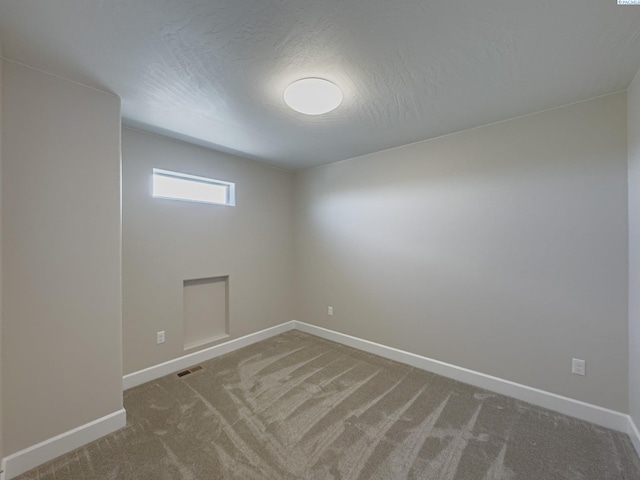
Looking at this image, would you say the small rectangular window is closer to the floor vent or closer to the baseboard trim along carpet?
the floor vent

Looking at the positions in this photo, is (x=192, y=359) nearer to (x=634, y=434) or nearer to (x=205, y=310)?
Result: (x=205, y=310)

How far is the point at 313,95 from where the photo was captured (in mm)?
1732

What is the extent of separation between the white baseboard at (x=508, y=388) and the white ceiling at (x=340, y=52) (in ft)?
7.64

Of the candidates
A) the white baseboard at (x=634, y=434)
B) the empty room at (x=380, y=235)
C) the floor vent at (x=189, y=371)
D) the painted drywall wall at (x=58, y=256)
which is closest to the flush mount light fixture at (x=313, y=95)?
the empty room at (x=380, y=235)

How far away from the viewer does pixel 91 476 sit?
4.98 feet

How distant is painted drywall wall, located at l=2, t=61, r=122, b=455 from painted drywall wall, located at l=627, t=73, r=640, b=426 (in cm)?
356

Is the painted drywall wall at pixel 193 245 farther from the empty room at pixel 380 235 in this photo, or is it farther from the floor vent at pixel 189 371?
the floor vent at pixel 189 371

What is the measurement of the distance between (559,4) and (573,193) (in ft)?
4.70

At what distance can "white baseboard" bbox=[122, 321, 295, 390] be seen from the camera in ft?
8.12

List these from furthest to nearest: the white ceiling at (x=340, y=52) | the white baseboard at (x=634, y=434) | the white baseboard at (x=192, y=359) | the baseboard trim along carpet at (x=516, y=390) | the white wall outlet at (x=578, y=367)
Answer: the white baseboard at (x=192, y=359), the white wall outlet at (x=578, y=367), the baseboard trim along carpet at (x=516, y=390), the white baseboard at (x=634, y=434), the white ceiling at (x=340, y=52)

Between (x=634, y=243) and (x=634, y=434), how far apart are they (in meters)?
1.26

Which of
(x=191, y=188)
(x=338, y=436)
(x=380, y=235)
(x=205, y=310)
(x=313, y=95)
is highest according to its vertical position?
(x=313, y=95)

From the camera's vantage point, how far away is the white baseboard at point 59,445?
→ 1527 mm

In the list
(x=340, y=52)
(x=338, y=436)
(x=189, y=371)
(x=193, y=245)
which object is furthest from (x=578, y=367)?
(x=193, y=245)
